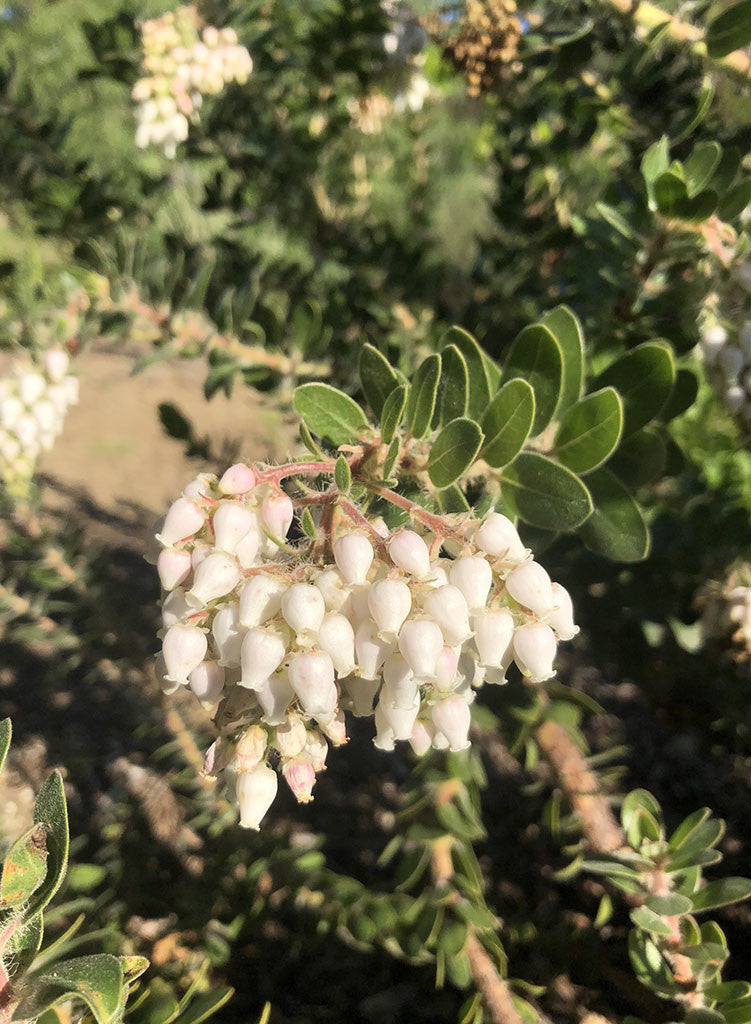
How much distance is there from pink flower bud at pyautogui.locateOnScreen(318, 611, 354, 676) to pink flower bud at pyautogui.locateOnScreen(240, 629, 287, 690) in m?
0.03

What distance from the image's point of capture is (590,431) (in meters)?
0.72

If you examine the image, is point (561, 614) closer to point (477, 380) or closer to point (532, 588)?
point (532, 588)

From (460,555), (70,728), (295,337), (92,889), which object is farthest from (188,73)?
(70,728)

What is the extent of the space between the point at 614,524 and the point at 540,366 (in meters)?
0.19

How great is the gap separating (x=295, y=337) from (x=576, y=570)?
2.06 feet

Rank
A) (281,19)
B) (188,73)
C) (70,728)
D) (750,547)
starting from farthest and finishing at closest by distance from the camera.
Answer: (70,728) < (281,19) < (188,73) < (750,547)

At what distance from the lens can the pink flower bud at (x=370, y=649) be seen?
1.83ft

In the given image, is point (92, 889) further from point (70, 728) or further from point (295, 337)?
point (295, 337)

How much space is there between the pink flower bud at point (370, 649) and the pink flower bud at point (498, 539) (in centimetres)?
10

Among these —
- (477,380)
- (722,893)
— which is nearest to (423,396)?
(477,380)

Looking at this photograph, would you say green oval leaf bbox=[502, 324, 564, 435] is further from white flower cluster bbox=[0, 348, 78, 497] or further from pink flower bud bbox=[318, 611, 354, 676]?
white flower cluster bbox=[0, 348, 78, 497]

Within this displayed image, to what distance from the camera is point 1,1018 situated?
53 cm

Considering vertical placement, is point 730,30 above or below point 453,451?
above

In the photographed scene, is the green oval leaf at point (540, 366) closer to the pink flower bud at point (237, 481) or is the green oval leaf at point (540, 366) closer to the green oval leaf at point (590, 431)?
the green oval leaf at point (590, 431)
